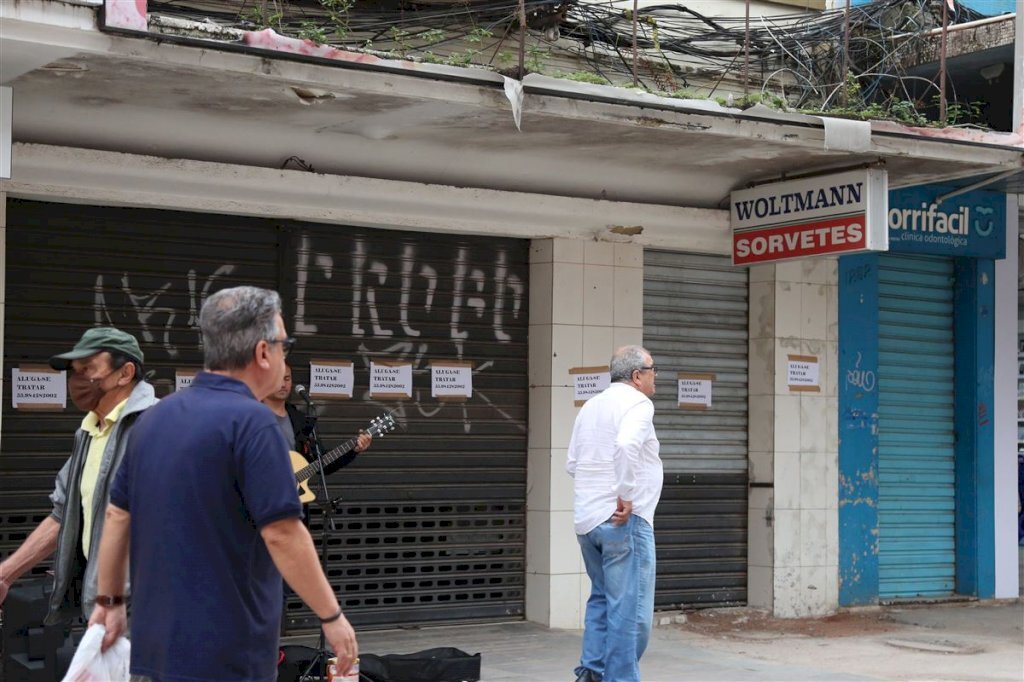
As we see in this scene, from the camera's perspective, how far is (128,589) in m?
4.66

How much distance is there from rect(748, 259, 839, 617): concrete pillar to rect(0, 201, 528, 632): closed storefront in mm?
2144

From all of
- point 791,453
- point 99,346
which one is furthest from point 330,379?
point 99,346

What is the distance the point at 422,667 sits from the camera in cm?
768

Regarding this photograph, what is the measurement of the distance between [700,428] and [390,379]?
9.30 ft

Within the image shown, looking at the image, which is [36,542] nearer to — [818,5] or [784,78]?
[784,78]

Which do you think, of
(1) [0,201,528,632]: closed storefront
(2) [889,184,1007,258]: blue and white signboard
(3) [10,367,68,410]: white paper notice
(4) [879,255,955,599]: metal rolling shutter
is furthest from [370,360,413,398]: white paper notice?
(4) [879,255,955,599]: metal rolling shutter

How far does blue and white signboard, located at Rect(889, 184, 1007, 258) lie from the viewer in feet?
38.2

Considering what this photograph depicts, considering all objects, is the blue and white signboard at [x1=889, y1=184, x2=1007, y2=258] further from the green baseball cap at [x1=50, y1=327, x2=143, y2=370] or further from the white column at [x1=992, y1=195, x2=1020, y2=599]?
the green baseball cap at [x1=50, y1=327, x2=143, y2=370]

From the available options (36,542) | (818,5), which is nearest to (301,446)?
(36,542)

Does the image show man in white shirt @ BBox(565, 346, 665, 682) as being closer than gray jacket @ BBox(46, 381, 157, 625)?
No

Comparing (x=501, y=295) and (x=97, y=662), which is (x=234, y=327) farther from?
(x=501, y=295)

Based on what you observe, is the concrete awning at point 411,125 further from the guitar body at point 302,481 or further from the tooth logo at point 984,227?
the guitar body at point 302,481

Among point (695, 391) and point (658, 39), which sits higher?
point (658, 39)

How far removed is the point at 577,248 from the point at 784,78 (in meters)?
2.39
